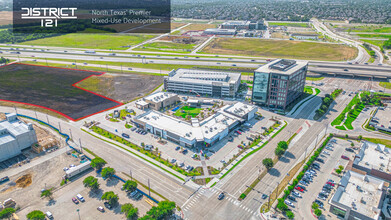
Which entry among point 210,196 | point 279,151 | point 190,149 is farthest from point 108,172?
point 279,151

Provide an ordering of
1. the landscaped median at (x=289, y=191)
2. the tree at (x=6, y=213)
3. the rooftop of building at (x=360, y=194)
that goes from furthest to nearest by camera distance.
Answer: the landscaped median at (x=289, y=191) → the rooftop of building at (x=360, y=194) → the tree at (x=6, y=213)

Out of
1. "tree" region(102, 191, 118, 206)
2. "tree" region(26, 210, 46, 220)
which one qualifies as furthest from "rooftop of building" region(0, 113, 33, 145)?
"tree" region(102, 191, 118, 206)

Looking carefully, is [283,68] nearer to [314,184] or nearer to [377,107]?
[377,107]

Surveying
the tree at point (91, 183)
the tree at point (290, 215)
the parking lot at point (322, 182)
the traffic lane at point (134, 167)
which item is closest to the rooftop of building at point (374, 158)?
the parking lot at point (322, 182)

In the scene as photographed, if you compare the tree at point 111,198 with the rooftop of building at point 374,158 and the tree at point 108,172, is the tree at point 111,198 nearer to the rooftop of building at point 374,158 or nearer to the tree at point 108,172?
the tree at point 108,172

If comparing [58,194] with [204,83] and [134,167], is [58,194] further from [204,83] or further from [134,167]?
[204,83]

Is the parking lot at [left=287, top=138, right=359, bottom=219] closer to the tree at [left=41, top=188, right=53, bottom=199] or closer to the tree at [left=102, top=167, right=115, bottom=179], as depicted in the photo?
the tree at [left=102, top=167, right=115, bottom=179]

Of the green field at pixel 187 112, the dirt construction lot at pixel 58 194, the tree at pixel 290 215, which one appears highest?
the green field at pixel 187 112
